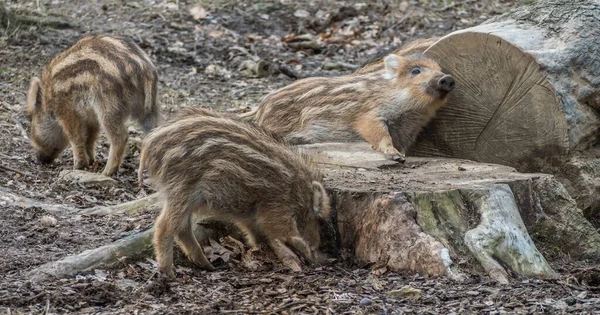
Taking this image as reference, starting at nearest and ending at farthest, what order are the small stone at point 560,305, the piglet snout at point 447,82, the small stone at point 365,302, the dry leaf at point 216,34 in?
the small stone at point 560,305, the small stone at point 365,302, the piglet snout at point 447,82, the dry leaf at point 216,34

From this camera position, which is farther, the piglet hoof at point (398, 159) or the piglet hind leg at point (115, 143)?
the piglet hind leg at point (115, 143)

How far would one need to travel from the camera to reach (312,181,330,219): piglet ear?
17.0ft

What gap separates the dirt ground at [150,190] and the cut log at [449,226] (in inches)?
4.9

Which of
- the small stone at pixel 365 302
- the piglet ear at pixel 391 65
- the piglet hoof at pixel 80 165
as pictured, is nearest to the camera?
the small stone at pixel 365 302

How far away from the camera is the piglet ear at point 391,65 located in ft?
22.7

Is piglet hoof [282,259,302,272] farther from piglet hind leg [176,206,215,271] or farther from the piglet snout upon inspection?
the piglet snout

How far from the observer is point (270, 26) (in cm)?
1227

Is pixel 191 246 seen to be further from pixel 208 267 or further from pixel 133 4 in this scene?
pixel 133 4

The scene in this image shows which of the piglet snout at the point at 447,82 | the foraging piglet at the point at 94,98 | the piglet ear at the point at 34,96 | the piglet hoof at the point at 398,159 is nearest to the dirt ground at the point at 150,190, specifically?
the foraging piglet at the point at 94,98

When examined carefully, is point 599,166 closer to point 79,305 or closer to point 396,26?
point 79,305

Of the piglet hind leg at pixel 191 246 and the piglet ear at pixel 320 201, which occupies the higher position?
the piglet ear at pixel 320 201

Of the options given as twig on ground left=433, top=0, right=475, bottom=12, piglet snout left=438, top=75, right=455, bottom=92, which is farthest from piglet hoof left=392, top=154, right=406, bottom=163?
twig on ground left=433, top=0, right=475, bottom=12

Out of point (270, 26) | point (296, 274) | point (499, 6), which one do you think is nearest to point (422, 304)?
point (296, 274)

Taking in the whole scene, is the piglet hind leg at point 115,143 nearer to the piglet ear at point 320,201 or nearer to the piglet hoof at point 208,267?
the piglet hoof at point 208,267
